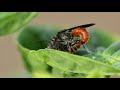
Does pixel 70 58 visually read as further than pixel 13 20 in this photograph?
No

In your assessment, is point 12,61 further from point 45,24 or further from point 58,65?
point 58,65

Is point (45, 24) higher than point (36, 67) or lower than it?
higher

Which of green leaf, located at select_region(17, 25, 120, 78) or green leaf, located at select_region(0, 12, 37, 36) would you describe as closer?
green leaf, located at select_region(17, 25, 120, 78)

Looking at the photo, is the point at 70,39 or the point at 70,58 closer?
the point at 70,58
